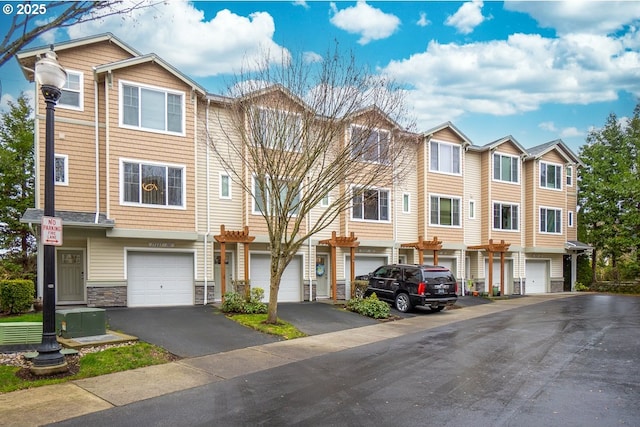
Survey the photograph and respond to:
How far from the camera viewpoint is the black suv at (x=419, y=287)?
17141 millimetres

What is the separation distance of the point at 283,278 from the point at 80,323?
10712 mm

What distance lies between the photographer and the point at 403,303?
58.1ft

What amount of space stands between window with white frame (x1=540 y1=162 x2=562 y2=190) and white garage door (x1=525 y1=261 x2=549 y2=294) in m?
5.15

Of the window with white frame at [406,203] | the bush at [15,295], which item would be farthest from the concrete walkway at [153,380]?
the window with white frame at [406,203]

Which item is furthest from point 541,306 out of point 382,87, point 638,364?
point 382,87

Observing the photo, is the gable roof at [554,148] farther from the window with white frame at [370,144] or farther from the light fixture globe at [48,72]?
the light fixture globe at [48,72]

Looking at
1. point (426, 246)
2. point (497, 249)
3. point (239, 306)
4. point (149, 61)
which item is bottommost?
point (239, 306)

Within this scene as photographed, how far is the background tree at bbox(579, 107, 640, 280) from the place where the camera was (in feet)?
93.1

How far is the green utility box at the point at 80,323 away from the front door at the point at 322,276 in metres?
12.0

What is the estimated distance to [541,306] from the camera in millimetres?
20406

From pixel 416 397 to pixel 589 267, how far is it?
1197 inches

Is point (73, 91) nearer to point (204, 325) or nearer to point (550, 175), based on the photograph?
point (204, 325)

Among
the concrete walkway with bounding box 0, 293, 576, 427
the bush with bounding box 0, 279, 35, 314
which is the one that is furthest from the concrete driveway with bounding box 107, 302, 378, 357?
the bush with bounding box 0, 279, 35, 314

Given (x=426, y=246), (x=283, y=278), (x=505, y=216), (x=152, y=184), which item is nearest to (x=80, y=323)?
(x=152, y=184)
